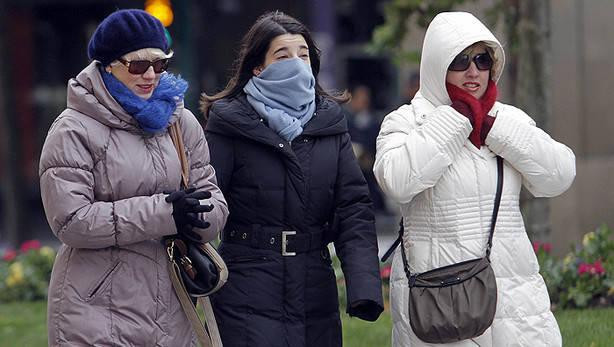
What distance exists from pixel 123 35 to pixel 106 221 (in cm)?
72

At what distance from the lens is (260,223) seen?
204 inches

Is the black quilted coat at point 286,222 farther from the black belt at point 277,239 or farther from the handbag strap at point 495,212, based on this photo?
the handbag strap at point 495,212

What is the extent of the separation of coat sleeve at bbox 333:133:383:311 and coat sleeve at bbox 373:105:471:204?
270mm

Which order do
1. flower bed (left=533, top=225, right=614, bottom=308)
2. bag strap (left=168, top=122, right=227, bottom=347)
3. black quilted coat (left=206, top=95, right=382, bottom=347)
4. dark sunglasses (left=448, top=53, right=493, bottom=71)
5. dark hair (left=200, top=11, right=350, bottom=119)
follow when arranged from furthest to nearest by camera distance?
flower bed (left=533, top=225, right=614, bottom=308) < dark hair (left=200, top=11, right=350, bottom=119) < black quilted coat (left=206, top=95, right=382, bottom=347) < dark sunglasses (left=448, top=53, right=493, bottom=71) < bag strap (left=168, top=122, right=227, bottom=347)

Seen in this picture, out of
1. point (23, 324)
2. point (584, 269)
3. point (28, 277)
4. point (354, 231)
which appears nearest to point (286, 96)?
point (354, 231)

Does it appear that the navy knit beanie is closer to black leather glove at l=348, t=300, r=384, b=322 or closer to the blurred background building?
black leather glove at l=348, t=300, r=384, b=322

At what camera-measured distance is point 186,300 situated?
15.8 feet

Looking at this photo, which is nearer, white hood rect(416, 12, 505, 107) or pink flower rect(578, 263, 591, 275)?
white hood rect(416, 12, 505, 107)

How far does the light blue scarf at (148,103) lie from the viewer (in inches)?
185

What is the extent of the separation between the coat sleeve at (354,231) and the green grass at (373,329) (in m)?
1.85

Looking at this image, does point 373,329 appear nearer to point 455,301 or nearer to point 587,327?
point 587,327

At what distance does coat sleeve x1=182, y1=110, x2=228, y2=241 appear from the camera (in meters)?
4.81

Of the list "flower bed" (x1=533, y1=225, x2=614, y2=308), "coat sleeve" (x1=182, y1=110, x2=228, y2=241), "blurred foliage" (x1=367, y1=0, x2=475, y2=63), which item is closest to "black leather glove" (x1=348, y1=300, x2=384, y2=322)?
"coat sleeve" (x1=182, y1=110, x2=228, y2=241)

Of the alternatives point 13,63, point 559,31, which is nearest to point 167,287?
point 559,31
